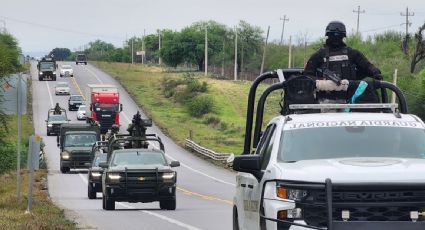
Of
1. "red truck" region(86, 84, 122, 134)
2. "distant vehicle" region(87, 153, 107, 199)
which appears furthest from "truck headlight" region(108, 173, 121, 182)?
"red truck" region(86, 84, 122, 134)

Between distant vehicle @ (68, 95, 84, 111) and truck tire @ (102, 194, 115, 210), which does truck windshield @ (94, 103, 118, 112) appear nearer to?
distant vehicle @ (68, 95, 84, 111)

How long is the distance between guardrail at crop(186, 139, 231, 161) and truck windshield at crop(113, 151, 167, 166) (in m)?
35.2

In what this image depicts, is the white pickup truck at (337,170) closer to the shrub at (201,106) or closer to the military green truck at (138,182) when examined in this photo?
the military green truck at (138,182)

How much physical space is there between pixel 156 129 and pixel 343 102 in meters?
79.2

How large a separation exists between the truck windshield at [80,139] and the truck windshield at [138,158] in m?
27.9

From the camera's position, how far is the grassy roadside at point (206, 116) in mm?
85875

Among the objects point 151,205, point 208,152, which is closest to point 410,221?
point 151,205

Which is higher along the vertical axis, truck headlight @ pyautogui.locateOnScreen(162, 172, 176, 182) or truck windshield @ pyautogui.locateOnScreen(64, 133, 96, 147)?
truck headlight @ pyautogui.locateOnScreen(162, 172, 176, 182)

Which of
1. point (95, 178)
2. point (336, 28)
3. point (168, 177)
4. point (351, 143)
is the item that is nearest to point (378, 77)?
point (336, 28)

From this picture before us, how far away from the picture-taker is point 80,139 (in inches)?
2359

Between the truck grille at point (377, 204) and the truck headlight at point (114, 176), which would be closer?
the truck grille at point (377, 204)

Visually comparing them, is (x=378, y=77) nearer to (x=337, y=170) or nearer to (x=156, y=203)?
(x=337, y=170)

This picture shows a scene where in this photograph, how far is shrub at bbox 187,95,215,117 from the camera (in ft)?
351

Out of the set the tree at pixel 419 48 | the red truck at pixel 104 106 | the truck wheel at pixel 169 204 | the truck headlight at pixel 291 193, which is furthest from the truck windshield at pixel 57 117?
the truck headlight at pixel 291 193
